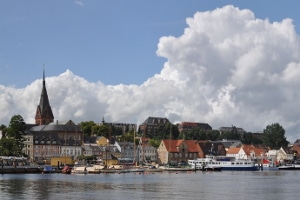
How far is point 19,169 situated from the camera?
14350 centimetres

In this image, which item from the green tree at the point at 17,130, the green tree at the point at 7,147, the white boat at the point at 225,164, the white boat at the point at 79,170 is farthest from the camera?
the white boat at the point at 225,164

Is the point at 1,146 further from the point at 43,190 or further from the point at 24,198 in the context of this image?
the point at 24,198

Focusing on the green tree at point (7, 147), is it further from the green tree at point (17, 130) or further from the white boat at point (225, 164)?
the white boat at point (225, 164)

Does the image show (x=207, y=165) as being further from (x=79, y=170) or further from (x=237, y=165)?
(x=79, y=170)

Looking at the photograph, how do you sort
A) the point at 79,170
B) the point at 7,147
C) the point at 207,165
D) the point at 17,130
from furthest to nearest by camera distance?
the point at 207,165, the point at 17,130, the point at 7,147, the point at 79,170

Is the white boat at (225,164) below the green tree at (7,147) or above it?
below

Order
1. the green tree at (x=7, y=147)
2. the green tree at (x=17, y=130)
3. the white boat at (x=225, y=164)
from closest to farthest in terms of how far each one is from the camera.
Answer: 1. the green tree at (x=7, y=147)
2. the green tree at (x=17, y=130)
3. the white boat at (x=225, y=164)

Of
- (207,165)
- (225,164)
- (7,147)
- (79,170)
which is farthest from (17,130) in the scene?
(225,164)

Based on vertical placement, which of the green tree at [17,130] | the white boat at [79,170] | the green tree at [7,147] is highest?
the green tree at [17,130]

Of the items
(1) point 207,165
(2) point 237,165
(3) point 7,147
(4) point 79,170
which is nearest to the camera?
(4) point 79,170

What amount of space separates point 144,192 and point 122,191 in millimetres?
3487

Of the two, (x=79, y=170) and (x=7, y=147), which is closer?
(x=79, y=170)

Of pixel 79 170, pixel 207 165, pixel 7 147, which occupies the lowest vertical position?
pixel 79 170

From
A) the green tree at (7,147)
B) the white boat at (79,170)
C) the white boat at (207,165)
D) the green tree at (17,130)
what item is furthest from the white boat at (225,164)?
the green tree at (7,147)
